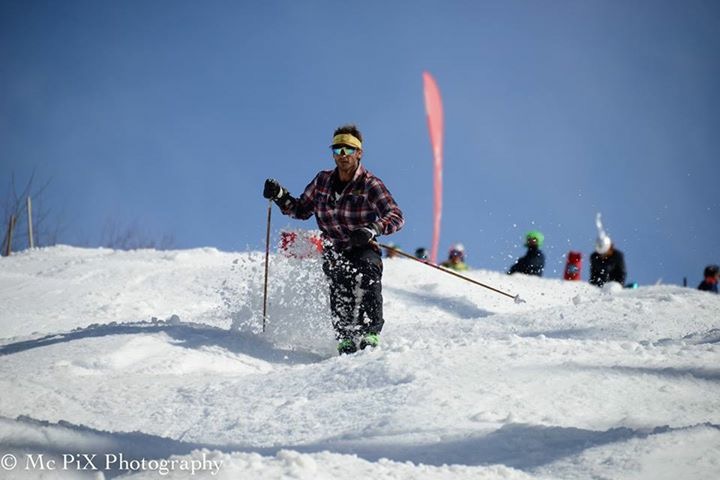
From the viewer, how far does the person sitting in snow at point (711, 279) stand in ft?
40.7

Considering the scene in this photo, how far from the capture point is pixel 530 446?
6.58 ft

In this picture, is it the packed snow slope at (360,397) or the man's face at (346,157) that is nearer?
the packed snow slope at (360,397)

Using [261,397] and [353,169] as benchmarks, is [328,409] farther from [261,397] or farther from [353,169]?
[353,169]

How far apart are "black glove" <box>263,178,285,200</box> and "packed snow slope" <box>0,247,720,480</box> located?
543mm

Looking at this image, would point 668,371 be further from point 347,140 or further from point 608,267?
point 608,267

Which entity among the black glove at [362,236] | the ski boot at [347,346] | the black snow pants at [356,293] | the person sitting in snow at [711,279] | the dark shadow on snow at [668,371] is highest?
the person sitting in snow at [711,279]

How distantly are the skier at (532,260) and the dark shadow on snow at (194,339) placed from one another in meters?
8.06

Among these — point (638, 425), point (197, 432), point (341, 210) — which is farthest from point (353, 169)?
point (638, 425)

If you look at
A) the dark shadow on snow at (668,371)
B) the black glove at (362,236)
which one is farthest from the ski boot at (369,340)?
the dark shadow on snow at (668,371)

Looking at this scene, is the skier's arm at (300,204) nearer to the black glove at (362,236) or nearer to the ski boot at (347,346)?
the black glove at (362,236)

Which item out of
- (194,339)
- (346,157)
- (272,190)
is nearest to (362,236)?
(346,157)

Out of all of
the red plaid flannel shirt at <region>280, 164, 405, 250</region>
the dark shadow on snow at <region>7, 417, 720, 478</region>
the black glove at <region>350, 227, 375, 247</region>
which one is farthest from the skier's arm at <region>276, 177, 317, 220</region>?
the dark shadow on snow at <region>7, 417, 720, 478</region>

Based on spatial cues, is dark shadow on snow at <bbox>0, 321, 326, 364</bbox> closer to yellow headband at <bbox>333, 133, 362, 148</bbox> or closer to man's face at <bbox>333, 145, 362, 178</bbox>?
man's face at <bbox>333, 145, 362, 178</bbox>

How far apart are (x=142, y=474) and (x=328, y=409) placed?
0.98 m
